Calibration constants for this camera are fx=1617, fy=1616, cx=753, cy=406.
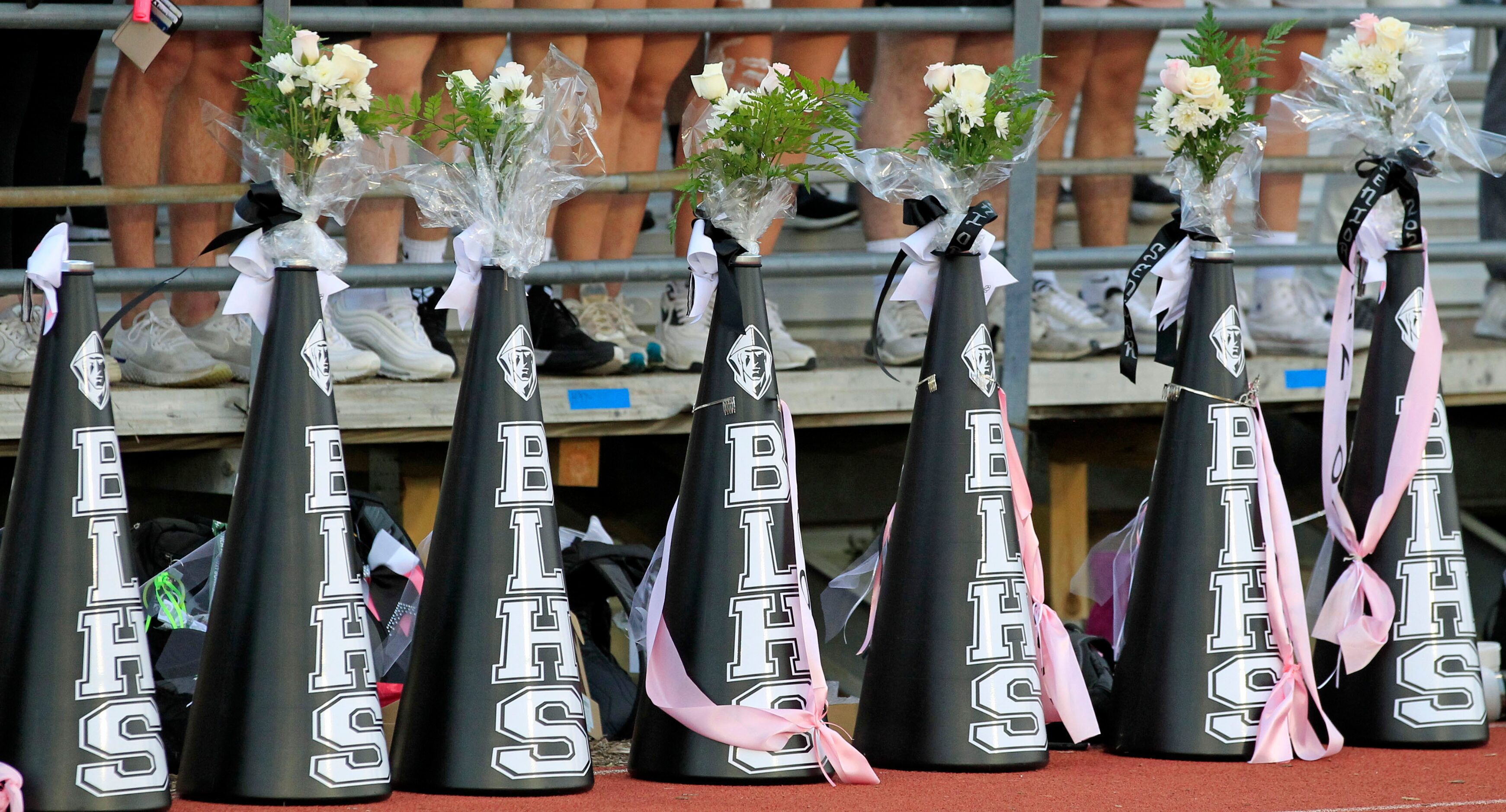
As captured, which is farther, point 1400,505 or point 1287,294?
point 1287,294

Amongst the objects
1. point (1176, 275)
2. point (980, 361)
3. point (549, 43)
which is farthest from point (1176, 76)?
point (549, 43)

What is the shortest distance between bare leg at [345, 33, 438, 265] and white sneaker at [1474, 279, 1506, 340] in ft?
8.71

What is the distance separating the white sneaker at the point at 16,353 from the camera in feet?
9.73

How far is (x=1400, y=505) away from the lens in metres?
2.54

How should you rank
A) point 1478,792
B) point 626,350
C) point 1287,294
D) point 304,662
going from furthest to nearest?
point 1287,294 → point 626,350 → point 1478,792 → point 304,662

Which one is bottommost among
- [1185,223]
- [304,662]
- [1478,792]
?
[1478,792]

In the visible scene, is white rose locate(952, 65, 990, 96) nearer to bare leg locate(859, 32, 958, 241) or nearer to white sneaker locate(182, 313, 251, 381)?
bare leg locate(859, 32, 958, 241)

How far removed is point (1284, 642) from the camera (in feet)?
7.83

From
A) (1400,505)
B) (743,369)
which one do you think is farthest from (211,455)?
(1400,505)

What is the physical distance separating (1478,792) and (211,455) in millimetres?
2317

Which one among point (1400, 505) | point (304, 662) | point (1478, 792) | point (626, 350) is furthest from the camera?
point (626, 350)

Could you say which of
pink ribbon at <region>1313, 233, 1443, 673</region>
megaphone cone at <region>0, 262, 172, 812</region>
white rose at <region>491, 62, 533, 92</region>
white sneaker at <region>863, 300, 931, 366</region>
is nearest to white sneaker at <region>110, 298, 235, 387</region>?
megaphone cone at <region>0, 262, 172, 812</region>

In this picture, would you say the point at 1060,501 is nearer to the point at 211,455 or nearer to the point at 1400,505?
the point at 1400,505

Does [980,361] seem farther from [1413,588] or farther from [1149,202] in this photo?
[1149,202]
